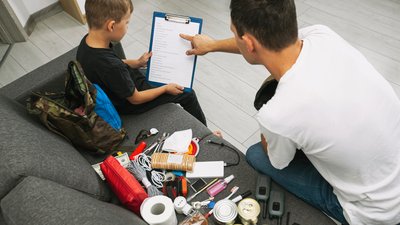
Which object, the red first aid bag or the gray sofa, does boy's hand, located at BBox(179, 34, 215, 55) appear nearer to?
the gray sofa

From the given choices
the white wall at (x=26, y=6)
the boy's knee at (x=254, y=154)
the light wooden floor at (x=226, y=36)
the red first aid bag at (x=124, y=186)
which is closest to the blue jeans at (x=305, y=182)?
the boy's knee at (x=254, y=154)

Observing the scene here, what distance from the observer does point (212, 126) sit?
2008 millimetres

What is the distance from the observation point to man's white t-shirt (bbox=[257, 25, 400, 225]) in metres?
0.87

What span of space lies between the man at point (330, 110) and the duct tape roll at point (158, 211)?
42 cm

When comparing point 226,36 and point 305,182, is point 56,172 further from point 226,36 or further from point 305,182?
point 226,36

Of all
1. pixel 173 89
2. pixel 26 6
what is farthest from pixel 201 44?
pixel 26 6

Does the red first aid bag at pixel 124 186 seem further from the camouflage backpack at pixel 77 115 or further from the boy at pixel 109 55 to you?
the boy at pixel 109 55

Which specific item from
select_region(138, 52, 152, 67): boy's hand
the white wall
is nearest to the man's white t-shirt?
select_region(138, 52, 152, 67): boy's hand

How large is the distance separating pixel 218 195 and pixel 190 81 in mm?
633

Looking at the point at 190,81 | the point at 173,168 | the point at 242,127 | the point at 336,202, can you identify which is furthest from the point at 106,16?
the point at 336,202

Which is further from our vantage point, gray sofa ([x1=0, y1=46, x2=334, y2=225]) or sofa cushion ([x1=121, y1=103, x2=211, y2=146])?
sofa cushion ([x1=121, y1=103, x2=211, y2=146])

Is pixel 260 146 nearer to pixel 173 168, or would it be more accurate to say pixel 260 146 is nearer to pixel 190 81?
pixel 173 168

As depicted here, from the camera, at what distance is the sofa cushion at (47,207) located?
2.70 ft

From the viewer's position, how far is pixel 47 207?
0.84m
